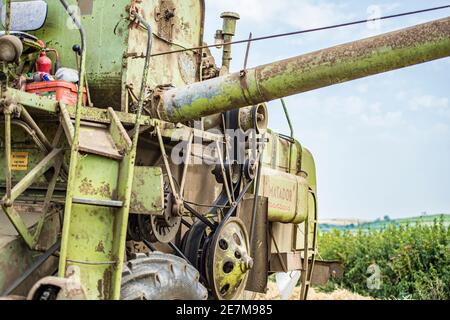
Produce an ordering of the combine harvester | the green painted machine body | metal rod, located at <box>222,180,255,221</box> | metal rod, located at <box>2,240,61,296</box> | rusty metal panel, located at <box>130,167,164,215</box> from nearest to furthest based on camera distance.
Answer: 1. metal rod, located at <box>2,240,61,296</box>
2. the combine harvester
3. rusty metal panel, located at <box>130,167,164,215</box>
4. the green painted machine body
5. metal rod, located at <box>222,180,255,221</box>

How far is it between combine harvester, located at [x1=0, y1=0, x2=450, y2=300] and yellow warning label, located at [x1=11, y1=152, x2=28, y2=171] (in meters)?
0.01

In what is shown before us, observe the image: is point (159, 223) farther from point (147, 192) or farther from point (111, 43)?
point (111, 43)

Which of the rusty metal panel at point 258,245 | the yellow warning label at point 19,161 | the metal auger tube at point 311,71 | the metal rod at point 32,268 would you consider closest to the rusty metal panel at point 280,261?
the rusty metal panel at point 258,245

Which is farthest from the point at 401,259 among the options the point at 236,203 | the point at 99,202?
the point at 99,202

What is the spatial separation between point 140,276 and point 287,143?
4474 mm

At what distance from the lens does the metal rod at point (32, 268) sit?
5203 millimetres

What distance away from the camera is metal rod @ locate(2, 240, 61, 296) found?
17.1 feet

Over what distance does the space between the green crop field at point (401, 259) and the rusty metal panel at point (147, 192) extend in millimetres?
9597

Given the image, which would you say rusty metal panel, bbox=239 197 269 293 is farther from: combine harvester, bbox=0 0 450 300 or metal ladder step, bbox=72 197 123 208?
metal ladder step, bbox=72 197 123 208

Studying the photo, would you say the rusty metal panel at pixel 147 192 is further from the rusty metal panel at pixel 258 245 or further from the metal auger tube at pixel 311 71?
the rusty metal panel at pixel 258 245

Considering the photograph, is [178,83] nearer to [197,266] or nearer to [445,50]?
[197,266]

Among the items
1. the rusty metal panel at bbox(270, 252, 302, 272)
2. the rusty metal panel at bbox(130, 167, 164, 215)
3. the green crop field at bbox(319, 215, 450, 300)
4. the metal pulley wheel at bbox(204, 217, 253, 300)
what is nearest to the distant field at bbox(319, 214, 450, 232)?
the green crop field at bbox(319, 215, 450, 300)

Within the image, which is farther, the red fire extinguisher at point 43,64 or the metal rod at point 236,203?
the metal rod at point 236,203

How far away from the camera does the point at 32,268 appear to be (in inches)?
209
